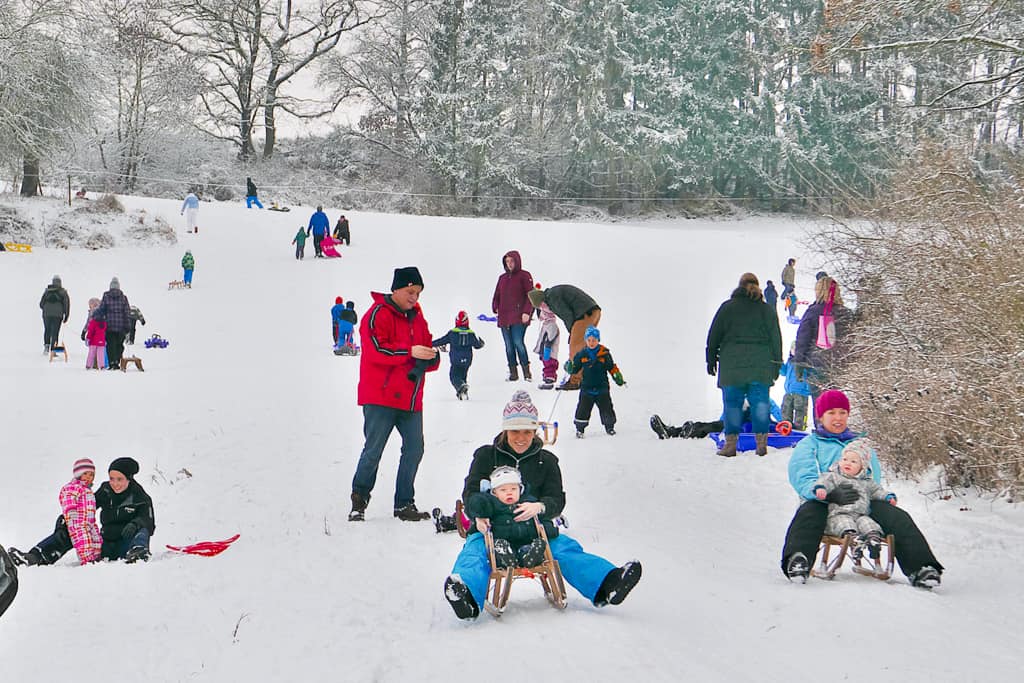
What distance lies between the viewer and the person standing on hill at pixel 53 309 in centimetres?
1989

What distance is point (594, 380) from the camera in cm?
1070

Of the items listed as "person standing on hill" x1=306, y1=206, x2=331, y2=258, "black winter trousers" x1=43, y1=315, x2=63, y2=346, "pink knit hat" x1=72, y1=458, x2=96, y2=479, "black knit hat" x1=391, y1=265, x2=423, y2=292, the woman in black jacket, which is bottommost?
the woman in black jacket

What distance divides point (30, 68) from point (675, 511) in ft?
103

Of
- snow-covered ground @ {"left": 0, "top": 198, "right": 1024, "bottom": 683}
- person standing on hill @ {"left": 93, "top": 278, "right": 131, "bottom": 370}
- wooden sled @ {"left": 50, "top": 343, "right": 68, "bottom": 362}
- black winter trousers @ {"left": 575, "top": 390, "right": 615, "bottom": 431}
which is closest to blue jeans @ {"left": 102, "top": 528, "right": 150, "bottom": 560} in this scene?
snow-covered ground @ {"left": 0, "top": 198, "right": 1024, "bottom": 683}

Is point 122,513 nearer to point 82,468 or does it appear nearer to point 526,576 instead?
point 82,468

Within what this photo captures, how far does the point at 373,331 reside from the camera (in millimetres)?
7172

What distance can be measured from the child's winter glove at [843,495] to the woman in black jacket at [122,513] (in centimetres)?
454

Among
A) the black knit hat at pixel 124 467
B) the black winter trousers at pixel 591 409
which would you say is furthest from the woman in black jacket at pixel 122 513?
the black winter trousers at pixel 591 409

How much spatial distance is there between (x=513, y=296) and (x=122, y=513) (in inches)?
335

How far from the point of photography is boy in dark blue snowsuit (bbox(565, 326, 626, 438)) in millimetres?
10680

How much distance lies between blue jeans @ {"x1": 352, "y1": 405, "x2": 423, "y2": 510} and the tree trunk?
32621mm

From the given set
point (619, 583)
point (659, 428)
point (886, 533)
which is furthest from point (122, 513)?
point (659, 428)

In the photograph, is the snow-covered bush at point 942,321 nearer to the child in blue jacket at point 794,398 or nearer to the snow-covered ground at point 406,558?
the snow-covered ground at point 406,558

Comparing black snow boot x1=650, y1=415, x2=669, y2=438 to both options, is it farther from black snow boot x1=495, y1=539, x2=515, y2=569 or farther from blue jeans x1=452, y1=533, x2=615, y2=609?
black snow boot x1=495, y1=539, x2=515, y2=569
